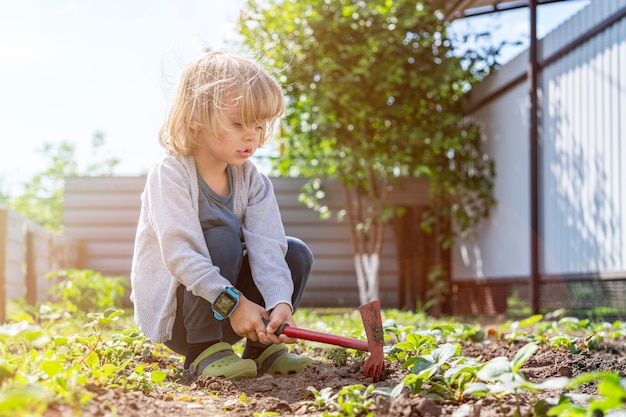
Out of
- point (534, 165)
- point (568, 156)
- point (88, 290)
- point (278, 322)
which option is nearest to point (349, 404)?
point (278, 322)

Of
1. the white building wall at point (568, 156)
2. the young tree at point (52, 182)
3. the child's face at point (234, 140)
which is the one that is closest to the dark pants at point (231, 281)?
the child's face at point (234, 140)

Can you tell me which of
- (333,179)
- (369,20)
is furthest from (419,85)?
(333,179)

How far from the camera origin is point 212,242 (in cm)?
215

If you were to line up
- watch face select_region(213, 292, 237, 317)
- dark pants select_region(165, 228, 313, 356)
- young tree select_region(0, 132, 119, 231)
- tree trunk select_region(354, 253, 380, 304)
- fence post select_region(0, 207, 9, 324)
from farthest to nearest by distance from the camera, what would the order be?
young tree select_region(0, 132, 119, 231), tree trunk select_region(354, 253, 380, 304), fence post select_region(0, 207, 9, 324), dark pants select_region(165, 228, 313, 356), watch face select_region(213, 292, 237, 317)

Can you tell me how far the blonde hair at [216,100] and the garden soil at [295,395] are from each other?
2.42 feet

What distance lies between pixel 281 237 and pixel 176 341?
→ 1.52 feet

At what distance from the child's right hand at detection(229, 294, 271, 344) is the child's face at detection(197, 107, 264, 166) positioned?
1.45ft

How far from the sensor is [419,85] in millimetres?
6250

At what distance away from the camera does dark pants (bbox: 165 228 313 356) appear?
2.09 m

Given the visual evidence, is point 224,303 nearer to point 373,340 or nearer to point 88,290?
point 373,340

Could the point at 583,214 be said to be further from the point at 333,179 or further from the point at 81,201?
the point at 81,201

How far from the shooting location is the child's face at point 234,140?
2141mm

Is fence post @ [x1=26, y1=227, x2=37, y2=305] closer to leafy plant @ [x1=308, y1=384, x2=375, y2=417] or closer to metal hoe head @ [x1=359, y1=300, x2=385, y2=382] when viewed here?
metal hoe head @ [x1=359, y1=300, x2=385, y2=382]

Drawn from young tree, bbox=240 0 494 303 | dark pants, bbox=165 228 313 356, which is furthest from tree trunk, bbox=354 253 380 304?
dark pants, bbox=165 228 313 356
